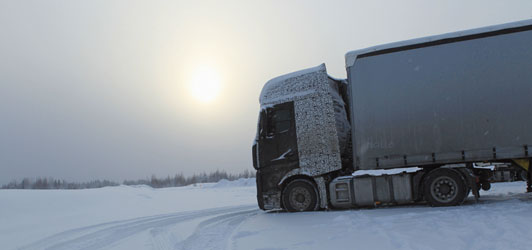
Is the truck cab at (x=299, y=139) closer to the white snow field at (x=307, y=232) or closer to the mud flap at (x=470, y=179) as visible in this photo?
the white snow field at (x=307, y=232)

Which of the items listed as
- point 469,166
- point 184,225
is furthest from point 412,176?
point 184,225

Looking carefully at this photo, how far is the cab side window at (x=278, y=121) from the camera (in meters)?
11.1

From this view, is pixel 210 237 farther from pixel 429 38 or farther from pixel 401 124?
pixel 429 38

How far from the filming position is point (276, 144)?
11.2 meters

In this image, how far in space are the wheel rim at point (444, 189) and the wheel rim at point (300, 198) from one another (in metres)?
3.13

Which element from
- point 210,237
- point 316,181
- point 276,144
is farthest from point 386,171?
Result: point 210,237

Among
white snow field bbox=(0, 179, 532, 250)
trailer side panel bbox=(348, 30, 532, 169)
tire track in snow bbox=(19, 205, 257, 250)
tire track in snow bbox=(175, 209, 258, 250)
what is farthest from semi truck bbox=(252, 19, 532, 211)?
tire track in snow bbox=(19, 205, 257, 250)

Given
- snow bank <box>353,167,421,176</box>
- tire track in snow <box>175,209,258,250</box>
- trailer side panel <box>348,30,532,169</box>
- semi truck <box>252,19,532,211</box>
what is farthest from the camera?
snow bank <box>353,167,421,176</box>

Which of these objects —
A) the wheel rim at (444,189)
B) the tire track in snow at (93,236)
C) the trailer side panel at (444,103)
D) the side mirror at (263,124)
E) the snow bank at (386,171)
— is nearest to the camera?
the tire track in snow at (93,236)

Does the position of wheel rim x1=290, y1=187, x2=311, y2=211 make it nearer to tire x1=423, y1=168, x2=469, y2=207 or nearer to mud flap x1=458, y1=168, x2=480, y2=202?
tire x1=423, y1=168, x2=469, y2=207

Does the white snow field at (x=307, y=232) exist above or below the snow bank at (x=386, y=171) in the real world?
below

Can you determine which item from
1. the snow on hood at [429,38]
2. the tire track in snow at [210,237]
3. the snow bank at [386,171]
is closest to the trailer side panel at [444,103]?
the snow on hood at [429,38]

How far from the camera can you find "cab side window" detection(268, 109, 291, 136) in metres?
11.1

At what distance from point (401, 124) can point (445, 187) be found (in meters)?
1.79
